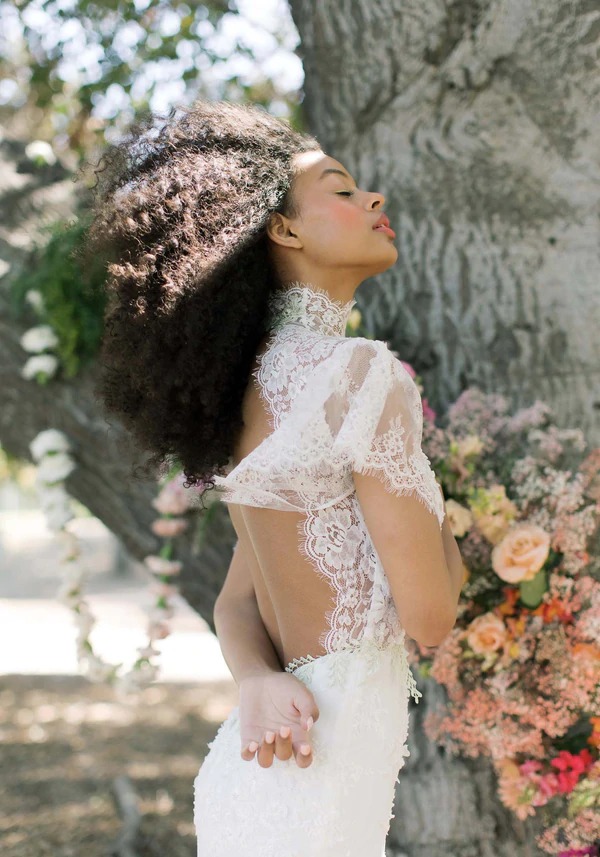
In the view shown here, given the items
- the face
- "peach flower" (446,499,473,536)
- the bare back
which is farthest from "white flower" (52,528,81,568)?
the face

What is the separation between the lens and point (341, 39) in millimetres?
2986

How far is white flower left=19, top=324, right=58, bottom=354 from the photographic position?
10.7 feet

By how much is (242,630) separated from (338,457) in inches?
21.2

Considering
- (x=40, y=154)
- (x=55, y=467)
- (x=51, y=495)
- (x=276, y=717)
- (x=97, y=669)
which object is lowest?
(x=97, y=669)

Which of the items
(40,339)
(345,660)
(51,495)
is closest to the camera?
(345,660)

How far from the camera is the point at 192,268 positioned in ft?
5.78

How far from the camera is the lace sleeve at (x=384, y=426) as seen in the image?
155 cm

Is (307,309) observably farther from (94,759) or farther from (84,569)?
(94,759)

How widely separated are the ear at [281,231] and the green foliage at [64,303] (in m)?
1.49

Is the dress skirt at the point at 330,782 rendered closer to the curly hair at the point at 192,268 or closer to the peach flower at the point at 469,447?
the curly hair at the point at 192,268

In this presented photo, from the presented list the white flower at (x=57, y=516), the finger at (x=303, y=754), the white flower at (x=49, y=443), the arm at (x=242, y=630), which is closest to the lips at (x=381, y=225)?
the arm at (x=242, y=630)

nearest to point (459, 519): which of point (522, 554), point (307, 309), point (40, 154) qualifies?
point (522, 554)

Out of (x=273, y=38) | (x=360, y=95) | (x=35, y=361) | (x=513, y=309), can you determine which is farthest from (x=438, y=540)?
(x=273, y=38)

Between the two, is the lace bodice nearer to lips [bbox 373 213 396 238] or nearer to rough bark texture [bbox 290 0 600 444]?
lips [bbox 373 213 396 238]
